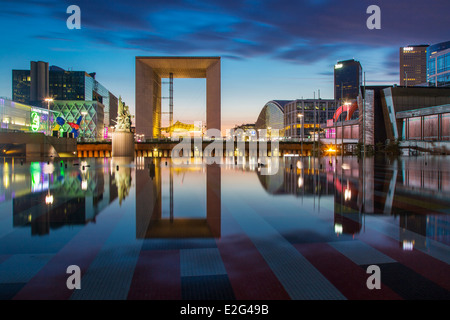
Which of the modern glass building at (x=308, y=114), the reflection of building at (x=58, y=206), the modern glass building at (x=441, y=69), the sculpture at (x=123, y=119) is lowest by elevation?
the reflection of building at (x=58, y=206)

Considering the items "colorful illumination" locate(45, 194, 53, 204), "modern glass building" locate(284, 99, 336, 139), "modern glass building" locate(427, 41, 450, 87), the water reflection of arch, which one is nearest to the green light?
"modern glass building" locate(284, 99, 336, 139)

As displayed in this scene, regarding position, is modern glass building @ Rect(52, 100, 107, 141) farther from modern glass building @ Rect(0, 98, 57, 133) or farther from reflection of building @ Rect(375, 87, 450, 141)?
reflection of building @ Rect(375, 87, 450, 141)

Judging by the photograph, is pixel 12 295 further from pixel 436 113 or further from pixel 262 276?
pixel 436 113

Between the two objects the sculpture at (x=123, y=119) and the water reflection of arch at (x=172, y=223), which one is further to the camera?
the sculpture at (x=123, y=119)

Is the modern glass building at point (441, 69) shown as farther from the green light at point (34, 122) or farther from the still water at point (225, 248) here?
the still water at point (225, 248)

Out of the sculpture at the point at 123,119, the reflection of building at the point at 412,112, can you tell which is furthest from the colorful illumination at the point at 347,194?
the reflection of building at the point at 412,112

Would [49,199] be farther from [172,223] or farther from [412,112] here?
[412,112]

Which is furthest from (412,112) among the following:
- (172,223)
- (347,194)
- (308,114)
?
(308,114)

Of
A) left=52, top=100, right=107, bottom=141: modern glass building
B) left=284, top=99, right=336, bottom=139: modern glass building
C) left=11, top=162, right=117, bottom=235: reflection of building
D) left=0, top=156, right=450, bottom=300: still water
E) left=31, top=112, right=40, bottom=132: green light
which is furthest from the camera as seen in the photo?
left=52, top=100, right=107, bottom=141: modern glass building

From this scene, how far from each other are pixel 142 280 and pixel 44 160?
1832 inches

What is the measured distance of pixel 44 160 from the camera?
46.1m

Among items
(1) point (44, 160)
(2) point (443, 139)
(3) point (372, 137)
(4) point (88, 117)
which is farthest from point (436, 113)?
(4) point (88, 117)

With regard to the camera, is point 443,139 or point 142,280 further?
point 443,139
